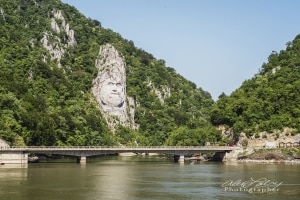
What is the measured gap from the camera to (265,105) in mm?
155125

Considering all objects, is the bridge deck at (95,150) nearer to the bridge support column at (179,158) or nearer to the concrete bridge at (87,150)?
the concrete bridge at (87,150)

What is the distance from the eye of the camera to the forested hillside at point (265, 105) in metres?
147

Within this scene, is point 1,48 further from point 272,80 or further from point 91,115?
point 272,80

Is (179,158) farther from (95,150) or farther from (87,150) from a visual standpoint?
(87,150)

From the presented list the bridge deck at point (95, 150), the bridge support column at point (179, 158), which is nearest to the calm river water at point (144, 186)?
the bridge deck at point (95, 150)

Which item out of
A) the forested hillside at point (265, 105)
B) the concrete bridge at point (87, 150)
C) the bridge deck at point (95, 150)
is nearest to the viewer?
the concrete bridge at point (87, 150)

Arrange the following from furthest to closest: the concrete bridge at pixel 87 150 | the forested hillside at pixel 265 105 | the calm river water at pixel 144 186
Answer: the forested hillside at pixel 265 105 → the concrete bridge at pixel 87 150 → the calm river water at pixel 144 186

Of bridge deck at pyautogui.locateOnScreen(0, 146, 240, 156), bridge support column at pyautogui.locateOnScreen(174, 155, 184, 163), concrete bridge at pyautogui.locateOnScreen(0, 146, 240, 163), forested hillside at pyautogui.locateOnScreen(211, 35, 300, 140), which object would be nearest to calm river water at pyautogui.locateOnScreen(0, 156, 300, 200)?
concrete bridge at pyautogui.locateOnScreen(0, 146, 240, 163)

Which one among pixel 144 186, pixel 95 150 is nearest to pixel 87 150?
pixel 95 150

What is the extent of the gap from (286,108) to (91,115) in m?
66.7

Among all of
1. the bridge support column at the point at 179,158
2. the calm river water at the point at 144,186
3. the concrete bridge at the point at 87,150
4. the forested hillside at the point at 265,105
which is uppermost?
the forested hillside at the point at 265,105

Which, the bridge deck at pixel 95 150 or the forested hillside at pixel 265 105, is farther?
the forested hillside at pixel 265 105

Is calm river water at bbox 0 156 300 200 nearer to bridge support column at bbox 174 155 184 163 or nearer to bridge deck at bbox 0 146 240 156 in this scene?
bridge deck at bbox 0 146 240 156

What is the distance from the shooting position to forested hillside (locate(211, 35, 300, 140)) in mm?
146625
